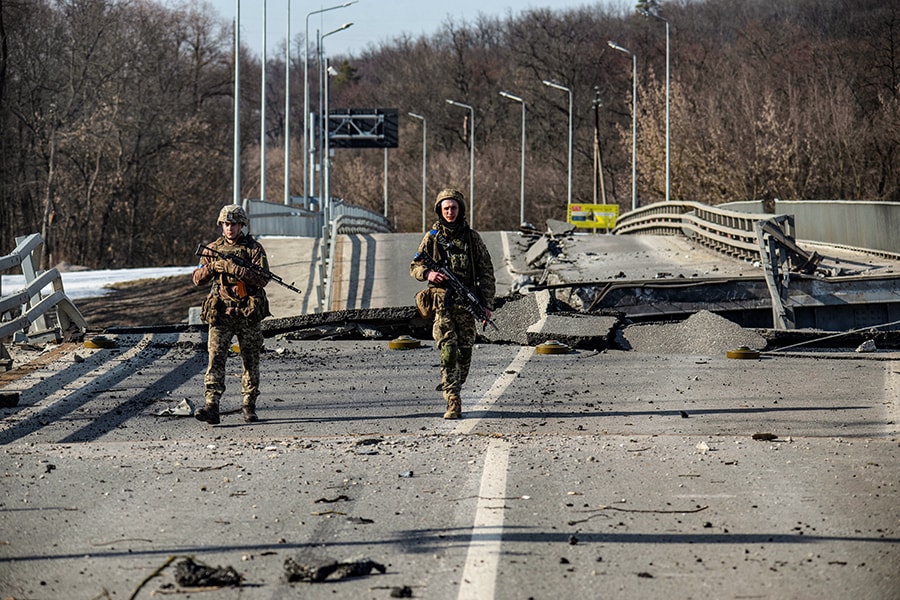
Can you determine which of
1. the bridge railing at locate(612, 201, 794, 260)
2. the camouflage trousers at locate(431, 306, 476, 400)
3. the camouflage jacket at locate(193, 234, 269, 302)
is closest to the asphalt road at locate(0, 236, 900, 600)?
the camouflage trousers at locate(431, 306, 476, 400)

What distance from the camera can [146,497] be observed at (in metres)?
7.30

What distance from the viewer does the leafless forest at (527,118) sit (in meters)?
57.8

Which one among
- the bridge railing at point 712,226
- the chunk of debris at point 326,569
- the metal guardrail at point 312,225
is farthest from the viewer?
the metal guardrail at point 312,225

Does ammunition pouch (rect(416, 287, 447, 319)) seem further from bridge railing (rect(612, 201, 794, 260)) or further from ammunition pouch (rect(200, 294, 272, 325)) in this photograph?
bridge railing (rect(612, 201, 794, 260))

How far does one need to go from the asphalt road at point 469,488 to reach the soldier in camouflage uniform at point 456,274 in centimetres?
55

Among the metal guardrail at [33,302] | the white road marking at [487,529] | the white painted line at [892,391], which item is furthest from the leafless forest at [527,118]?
the white road marking at [487,529]

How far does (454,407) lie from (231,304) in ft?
6.04

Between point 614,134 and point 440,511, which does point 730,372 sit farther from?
point 614,134

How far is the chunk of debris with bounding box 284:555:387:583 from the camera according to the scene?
563cm

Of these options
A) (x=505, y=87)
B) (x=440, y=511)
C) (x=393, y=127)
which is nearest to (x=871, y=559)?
(x=440, y=511)

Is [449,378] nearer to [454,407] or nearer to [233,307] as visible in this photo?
[454,407]

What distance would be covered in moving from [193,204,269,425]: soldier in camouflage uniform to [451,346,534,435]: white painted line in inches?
65.6

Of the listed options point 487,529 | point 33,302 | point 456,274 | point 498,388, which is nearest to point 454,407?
point 456,274

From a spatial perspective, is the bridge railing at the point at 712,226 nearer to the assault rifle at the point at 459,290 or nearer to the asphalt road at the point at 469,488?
the asphalt road at the point at 469,488
